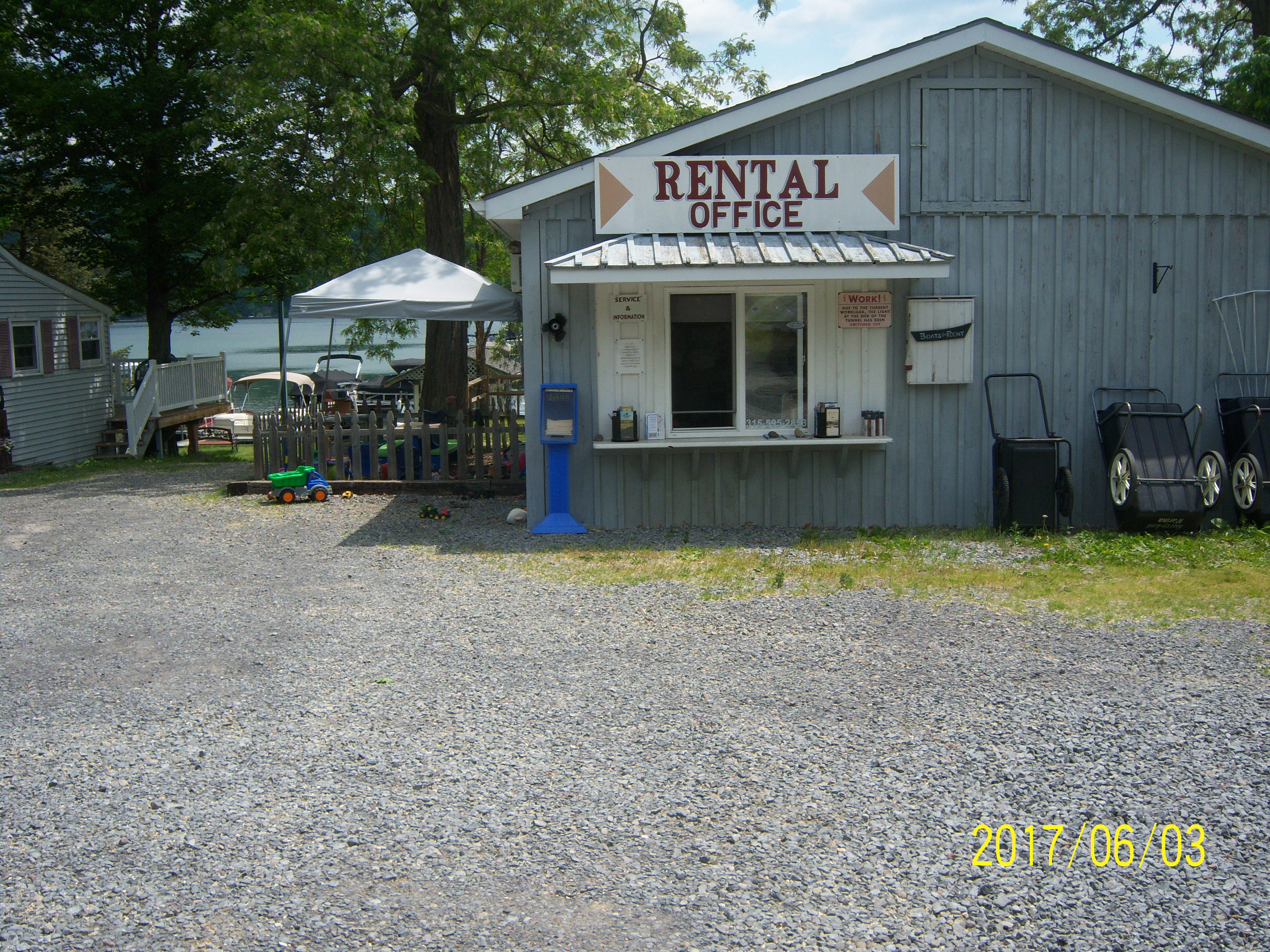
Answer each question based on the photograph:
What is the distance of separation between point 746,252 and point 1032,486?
137 inches

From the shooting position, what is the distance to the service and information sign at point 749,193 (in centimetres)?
1034

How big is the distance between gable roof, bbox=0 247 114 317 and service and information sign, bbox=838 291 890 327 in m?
17.0

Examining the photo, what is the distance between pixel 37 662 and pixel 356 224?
14522mm

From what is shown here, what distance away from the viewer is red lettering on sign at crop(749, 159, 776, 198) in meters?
10.3

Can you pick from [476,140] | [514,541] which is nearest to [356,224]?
[476,140]

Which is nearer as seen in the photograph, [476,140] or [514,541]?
[514,541]

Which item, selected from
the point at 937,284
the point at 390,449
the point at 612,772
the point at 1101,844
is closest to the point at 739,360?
the point at 937,284

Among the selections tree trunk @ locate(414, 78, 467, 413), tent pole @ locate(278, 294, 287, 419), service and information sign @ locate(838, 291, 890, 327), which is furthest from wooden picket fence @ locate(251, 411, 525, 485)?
tree trunk @ locate(414, 78, 467, 413)

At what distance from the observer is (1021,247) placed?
10648 mm

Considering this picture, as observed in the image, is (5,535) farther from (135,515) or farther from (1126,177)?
(1126,177)

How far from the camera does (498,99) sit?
64.4ft

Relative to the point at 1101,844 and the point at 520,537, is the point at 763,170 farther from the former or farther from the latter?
the point at 1101,844

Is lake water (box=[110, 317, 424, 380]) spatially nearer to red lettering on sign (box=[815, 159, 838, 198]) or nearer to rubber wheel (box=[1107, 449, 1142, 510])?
red lettering on sign (box=[815, 159, 838, 198])

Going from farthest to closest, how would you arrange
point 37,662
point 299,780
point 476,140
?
1. point 476,140
2. point 37,662
3. point 299,780
